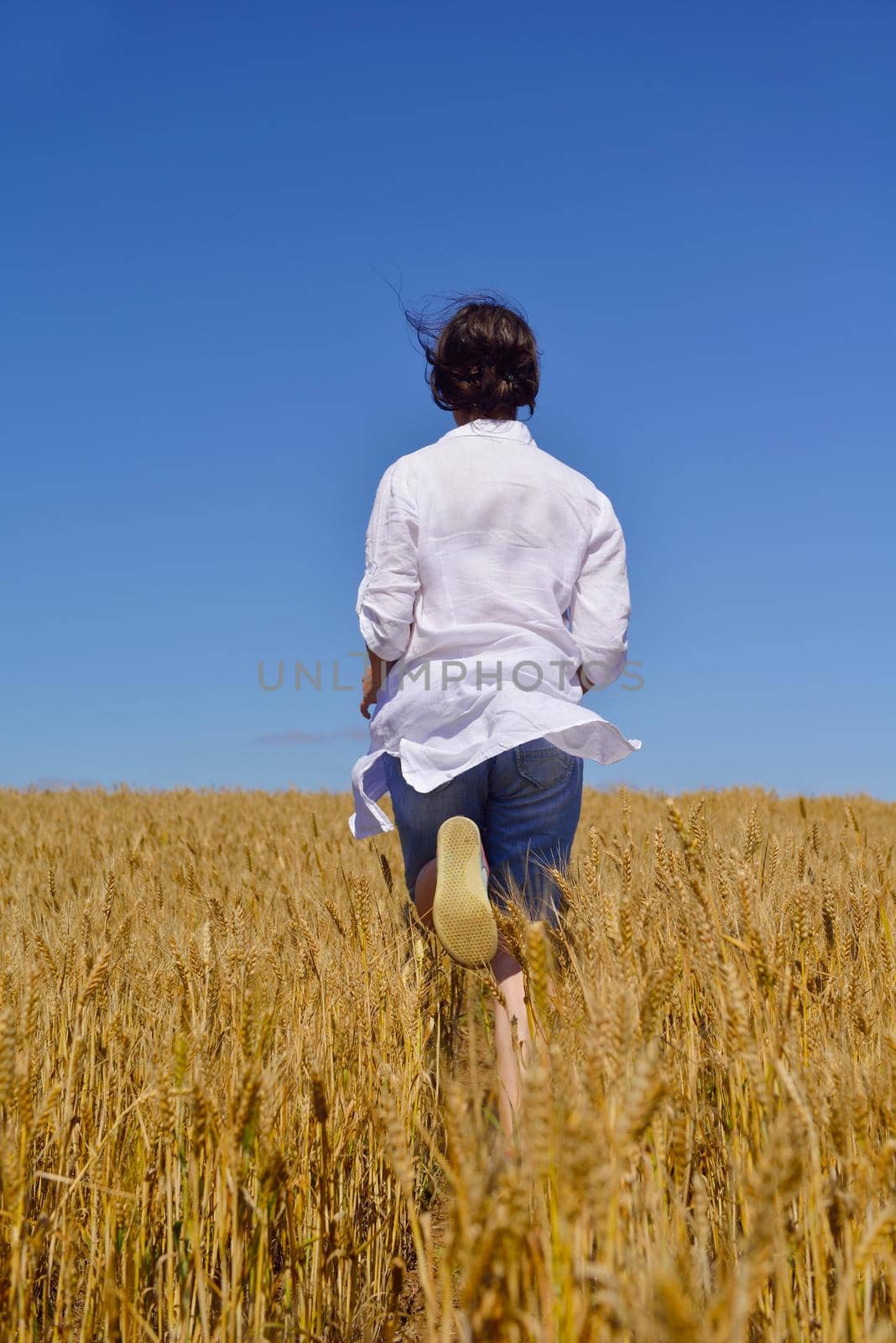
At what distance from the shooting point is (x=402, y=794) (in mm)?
2613

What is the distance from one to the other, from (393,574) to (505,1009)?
1093mm

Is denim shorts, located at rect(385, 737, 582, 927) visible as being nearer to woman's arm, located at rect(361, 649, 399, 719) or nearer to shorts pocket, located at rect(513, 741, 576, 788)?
shorts pocket, located at rect(513, 741, 576, 788)

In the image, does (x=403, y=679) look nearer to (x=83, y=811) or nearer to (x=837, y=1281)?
(x=837, y=1281)

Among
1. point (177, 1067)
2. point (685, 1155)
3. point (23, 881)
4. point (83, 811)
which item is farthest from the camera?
point (83, 811)

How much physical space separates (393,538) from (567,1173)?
1.93 meters

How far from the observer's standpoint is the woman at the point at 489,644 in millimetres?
2475

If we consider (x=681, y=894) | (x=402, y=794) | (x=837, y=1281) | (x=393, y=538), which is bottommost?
(x=837, y=1281)

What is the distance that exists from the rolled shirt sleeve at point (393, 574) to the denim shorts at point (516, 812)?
335 mm

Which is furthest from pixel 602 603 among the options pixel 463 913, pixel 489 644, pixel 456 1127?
pixel 456 1127

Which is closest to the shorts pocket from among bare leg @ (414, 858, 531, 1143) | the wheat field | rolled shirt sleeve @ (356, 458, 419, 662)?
the wheat field

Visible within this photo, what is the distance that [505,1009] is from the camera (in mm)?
2217

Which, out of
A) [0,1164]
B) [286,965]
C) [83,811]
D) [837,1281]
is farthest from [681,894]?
[83,811]

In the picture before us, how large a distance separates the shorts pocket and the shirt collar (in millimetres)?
832

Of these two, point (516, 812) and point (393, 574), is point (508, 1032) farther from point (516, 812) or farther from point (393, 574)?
point (393, 574)
